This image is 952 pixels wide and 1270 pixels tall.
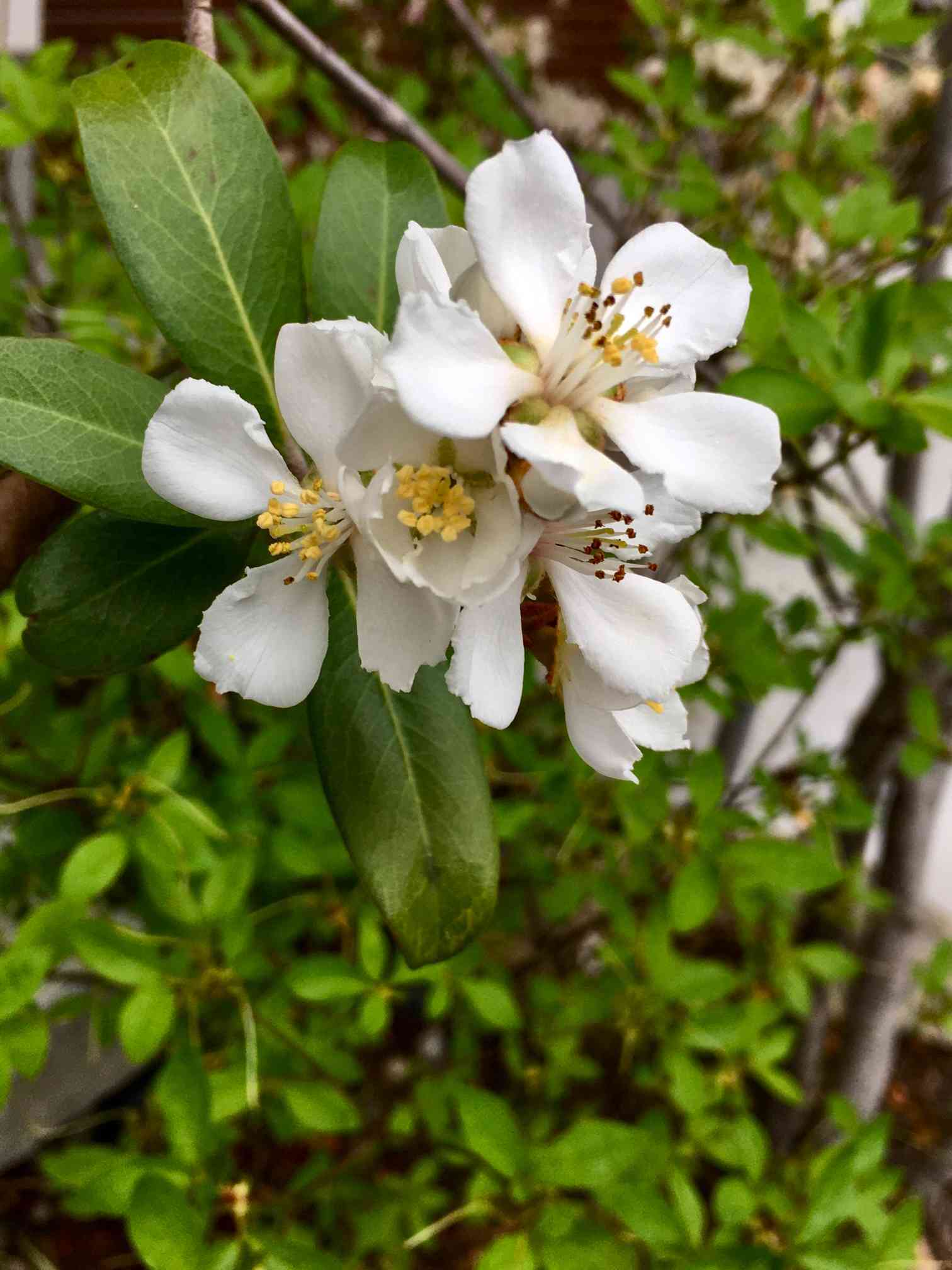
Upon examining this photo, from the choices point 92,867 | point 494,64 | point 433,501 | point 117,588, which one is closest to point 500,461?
point 433,501

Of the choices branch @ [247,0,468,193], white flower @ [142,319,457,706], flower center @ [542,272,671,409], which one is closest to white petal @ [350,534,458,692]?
white flower @ [142,319,457,706]

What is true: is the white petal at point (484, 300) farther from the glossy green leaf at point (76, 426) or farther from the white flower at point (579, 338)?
the glossy green leaf at point (76, 426)

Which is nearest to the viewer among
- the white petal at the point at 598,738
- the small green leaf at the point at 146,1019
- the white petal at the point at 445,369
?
the white petal at the point at 445,369

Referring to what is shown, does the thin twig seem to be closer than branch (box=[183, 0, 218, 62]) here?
No

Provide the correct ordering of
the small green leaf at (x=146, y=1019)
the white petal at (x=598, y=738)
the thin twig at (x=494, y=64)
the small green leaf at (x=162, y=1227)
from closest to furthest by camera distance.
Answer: the white petal at (x=598, y=738), the small green leaf at (x=162, y=1227), the small green leaf at (x=146, y=1019), the thin twig at (x=494, y=64)

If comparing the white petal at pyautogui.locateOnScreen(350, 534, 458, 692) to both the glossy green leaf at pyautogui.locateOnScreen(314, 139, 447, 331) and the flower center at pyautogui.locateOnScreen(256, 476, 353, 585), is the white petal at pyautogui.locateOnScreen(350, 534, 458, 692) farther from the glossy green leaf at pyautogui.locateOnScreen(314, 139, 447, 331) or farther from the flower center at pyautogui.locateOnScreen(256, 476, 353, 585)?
the glossy green leaf at pyautogui.locateOnScreen(314, 139, 447, 331)

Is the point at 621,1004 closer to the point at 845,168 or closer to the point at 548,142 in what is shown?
the point at 548,142

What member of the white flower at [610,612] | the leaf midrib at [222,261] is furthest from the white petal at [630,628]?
the leaf midrib at [222,261]
